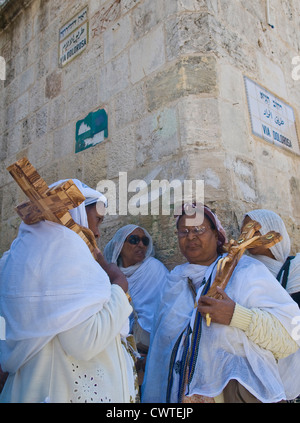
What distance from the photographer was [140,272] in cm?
286

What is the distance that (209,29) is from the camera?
3176mm

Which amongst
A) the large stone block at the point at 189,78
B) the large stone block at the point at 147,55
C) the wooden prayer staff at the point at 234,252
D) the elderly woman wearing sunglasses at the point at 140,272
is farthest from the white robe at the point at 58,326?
the large stone block at the point at 147,55

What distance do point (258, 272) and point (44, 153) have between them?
318cm

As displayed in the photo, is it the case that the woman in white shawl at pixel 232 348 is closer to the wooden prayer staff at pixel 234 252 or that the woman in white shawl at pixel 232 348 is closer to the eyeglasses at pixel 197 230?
the wooden prayer staff at pixel 234 252

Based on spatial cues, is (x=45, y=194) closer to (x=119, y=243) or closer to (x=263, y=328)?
(x=263, y=328)

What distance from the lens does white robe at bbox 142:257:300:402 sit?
1.67 metres

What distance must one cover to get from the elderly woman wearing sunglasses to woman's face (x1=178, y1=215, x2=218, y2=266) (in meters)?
0.40

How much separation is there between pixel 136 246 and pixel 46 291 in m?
1.59

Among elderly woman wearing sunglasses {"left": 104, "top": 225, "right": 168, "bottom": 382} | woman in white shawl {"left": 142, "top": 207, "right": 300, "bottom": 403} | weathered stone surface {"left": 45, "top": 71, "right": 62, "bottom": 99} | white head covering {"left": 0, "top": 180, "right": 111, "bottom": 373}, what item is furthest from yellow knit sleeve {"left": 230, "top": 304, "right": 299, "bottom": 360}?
weathered stone surface {"left": 45, "top": 71, "right": 62, "bottom": 99}

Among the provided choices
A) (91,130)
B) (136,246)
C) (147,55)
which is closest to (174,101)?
(147,55)

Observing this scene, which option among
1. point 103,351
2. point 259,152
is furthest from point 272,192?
point 103,351

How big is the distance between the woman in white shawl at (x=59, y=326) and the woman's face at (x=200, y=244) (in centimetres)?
89

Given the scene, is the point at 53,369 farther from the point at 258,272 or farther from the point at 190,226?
the point at 190,226

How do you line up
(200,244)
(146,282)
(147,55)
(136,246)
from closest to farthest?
(200,244) → (146,282) → (136,246) → (147,55)
